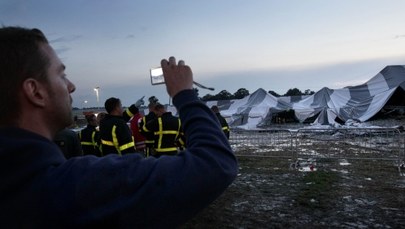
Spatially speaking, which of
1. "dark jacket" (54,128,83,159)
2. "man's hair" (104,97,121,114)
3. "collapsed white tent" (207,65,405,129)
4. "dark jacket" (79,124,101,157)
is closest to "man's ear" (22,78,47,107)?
"dark jacket" (54,128,83,159)

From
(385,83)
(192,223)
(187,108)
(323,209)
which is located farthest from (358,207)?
(385,83)

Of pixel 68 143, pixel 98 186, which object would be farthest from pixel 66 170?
pixel 68 143

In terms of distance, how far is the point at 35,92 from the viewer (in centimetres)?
104

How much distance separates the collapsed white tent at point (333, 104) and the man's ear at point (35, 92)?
2507cm

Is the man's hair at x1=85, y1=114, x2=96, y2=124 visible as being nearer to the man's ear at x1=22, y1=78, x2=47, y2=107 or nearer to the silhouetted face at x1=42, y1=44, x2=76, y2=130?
the silhouetted face at x1=42, y1=44, x2=76, y2=130

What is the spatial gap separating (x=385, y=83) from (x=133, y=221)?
29.9 metres

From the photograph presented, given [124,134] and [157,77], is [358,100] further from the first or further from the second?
[157,77]

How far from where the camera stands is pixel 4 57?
1.02 meters

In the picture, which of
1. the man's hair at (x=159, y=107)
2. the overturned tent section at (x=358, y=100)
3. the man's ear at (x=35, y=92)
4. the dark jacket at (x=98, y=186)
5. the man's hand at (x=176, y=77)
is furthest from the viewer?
the overturned tent section at (x=358, y=100)

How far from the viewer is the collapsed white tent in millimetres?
25797

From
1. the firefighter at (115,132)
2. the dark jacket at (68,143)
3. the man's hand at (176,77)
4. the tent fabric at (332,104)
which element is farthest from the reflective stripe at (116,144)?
the tent fabric at (332,104)

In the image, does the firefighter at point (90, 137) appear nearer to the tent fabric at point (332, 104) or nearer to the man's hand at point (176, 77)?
the man's hand at point (176, 77)

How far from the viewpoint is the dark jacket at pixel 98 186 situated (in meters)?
0.92

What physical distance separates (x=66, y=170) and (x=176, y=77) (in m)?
0.45
